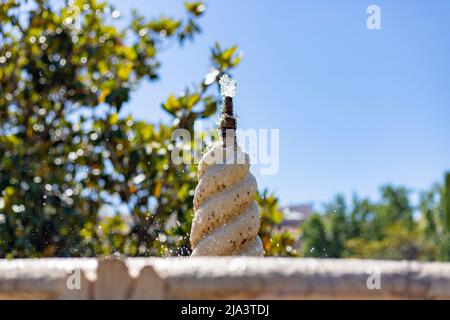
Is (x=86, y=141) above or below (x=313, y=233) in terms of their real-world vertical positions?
above

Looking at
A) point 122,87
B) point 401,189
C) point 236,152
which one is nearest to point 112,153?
point 122,87

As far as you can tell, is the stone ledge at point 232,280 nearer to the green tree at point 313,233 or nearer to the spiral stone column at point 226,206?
the spiral stone column at point 226,206

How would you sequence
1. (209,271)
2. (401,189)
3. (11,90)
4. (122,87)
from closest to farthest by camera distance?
(209,271), (122,87), (11,90), (401,189)

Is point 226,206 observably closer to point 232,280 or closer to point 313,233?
point 232,280

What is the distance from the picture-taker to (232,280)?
1097 mm

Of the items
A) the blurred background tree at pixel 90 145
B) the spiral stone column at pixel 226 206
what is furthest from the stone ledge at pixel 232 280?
the blurred background tree at pixel 90 145

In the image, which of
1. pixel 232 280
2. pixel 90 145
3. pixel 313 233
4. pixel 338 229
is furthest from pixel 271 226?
pixel 338 229

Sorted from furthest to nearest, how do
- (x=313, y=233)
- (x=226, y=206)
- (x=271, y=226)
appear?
1. (x=313, y=233)
2. (x=271, y=226)
3. (x=226, y=206)

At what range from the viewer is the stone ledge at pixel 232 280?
3.62 feet

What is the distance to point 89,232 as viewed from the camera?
523cm

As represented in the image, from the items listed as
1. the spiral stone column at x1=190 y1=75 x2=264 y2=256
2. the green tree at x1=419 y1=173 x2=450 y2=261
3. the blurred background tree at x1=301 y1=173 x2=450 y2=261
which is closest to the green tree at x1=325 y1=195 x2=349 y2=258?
the blurred background tree at x1=301 y1=173 x2=450 y2=261

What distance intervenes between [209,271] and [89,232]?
4301 millimetres

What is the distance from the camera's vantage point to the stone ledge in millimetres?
1103
